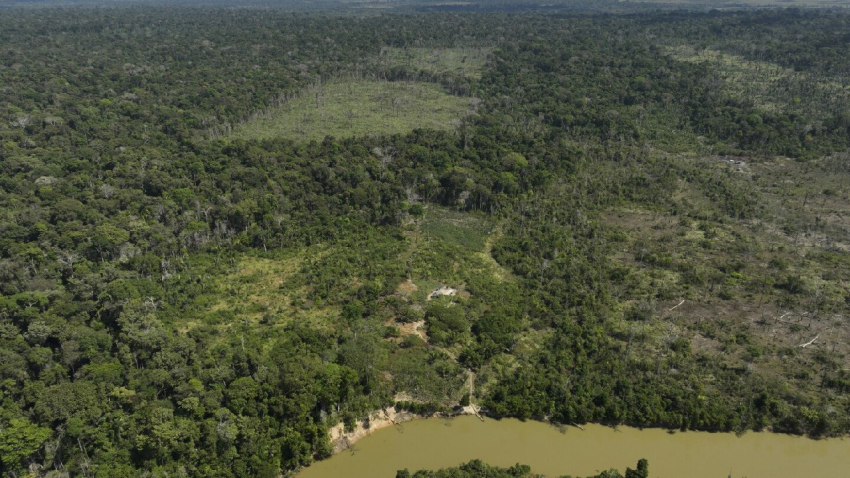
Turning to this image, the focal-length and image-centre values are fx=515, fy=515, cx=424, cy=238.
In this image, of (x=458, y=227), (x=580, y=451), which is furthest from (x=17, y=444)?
(x=458, y=227)

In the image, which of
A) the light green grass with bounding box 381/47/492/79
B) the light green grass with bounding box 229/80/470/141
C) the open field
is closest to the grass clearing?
the open field

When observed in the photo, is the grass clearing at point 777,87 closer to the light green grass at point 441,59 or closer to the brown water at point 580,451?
the light green grass at point 441,59

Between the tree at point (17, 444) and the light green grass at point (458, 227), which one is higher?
the light green grass at point (458, 227)

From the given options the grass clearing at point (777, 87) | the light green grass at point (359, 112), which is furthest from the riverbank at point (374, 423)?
the grass clearing at point (777, 87)

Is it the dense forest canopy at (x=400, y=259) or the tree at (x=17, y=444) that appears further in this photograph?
the dense forest canopy at (x=400, y=259)

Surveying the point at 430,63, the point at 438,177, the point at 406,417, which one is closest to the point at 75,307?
the point at 406,417

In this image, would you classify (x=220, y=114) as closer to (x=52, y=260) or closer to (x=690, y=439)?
(x=52, y=260)
